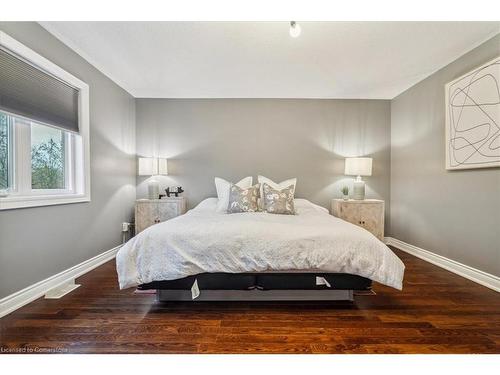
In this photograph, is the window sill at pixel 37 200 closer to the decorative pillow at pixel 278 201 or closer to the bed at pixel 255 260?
the bed at pixel 255 260

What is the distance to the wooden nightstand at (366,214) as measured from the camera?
3.36m

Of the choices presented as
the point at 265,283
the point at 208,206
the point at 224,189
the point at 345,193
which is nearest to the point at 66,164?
the point at 208,206

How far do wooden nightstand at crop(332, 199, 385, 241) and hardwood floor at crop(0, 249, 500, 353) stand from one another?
1249 mm

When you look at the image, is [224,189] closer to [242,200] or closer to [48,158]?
[242,200]

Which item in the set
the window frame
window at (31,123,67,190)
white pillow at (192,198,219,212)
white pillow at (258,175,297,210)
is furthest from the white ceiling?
white pillow at (192,198,219,212)

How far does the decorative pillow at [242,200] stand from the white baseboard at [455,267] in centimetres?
223

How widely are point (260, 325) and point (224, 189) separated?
197 cm

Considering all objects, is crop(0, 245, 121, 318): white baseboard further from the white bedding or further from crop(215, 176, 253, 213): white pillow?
crop(215, 176, 253, 213): white pillow

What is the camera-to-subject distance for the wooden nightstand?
3.36 m

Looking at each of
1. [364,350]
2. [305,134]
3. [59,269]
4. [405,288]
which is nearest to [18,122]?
[59,269]

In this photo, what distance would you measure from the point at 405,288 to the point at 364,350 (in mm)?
1144

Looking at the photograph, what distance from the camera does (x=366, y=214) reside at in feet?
11.0
